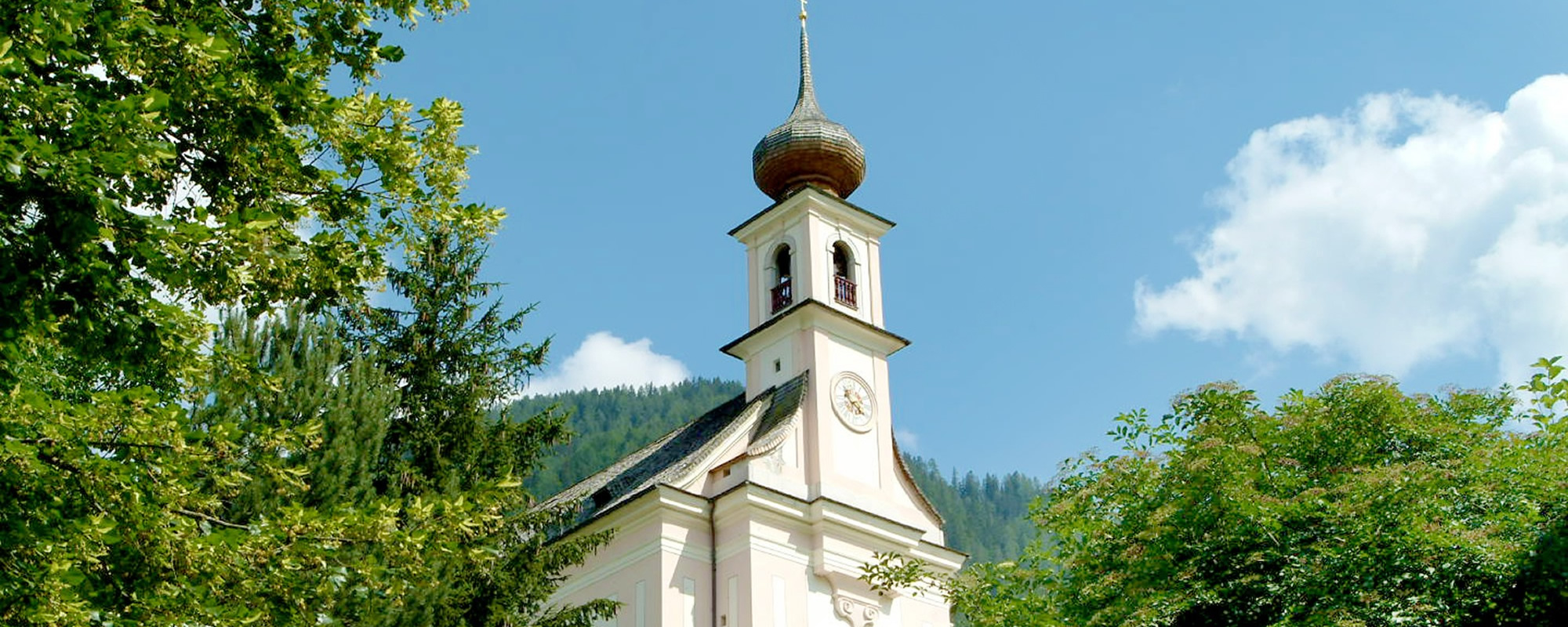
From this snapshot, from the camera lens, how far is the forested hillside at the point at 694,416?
14000 centimetres

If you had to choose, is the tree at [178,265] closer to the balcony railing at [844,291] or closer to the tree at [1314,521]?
the tree at [1314,521]

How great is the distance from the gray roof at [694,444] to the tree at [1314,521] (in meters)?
9.18

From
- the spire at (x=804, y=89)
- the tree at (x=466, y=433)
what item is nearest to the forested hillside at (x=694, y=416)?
the spire at (x=804, y=89)

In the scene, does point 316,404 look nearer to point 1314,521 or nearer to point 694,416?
point 1314,521

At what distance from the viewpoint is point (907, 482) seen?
3148 cm

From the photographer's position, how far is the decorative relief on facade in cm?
2831

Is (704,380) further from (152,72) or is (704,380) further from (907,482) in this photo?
(152,72)

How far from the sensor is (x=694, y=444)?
103ft

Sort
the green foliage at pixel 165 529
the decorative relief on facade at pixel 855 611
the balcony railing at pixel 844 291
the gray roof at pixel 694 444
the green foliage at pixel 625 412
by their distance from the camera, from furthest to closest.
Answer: the green foliage at pixel 625 412, the balcony railing at pixel 844 291, the gray roof at pixel 694 444, the decorative relief on facade at pixel 855 611, the green foliage at pixel 165 529

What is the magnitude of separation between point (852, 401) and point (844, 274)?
11.6 feet

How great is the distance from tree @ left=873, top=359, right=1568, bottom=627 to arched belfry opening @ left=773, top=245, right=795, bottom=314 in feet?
41.2

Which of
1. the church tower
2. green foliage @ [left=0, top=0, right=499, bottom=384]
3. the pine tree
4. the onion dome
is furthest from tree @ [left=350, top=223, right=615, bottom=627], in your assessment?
the onion dome

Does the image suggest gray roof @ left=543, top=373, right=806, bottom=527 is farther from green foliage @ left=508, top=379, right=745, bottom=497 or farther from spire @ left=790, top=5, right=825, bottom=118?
green foliage @ left=508, top=379, right=745, bottom=497

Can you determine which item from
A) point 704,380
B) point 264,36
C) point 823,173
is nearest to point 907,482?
point 823,173
